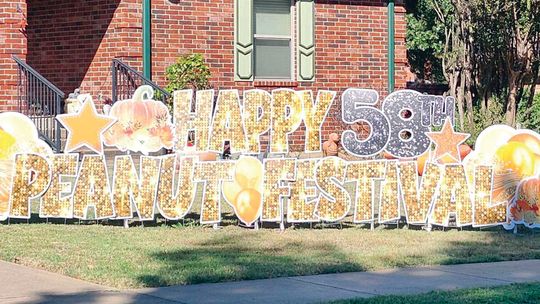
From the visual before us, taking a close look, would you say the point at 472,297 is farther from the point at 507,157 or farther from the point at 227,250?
the point at 507,157

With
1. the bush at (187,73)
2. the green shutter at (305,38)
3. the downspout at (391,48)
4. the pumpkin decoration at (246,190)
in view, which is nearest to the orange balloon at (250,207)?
the pumpkin decoration at (246,190)

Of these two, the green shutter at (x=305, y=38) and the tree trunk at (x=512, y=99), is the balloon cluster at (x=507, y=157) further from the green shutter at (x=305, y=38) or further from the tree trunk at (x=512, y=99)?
the tree trunk at (x=512, y=99)

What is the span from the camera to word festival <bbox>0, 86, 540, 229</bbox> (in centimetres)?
1273

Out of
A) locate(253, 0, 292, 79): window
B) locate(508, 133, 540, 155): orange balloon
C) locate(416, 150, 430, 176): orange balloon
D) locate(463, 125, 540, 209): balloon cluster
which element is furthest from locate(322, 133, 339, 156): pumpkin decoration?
locate(508, 133, 540, 155): orange balloon

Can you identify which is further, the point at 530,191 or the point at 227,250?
the point at 530,191

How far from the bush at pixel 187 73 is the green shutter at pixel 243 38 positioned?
95cm

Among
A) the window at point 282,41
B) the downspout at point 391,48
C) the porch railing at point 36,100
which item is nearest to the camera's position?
the porch railing at point 36,100

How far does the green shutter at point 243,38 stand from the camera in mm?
19156

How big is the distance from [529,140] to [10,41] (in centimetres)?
825

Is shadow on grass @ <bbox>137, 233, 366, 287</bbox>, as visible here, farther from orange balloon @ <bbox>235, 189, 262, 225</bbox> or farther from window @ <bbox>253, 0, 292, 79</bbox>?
window @ <bbox>253, 0, 292, 79</bbox>

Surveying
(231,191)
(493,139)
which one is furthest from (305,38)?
(231,191)

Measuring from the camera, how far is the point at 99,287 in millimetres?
8867

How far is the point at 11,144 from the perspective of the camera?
12.9 m

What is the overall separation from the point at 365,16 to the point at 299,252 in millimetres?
10575
